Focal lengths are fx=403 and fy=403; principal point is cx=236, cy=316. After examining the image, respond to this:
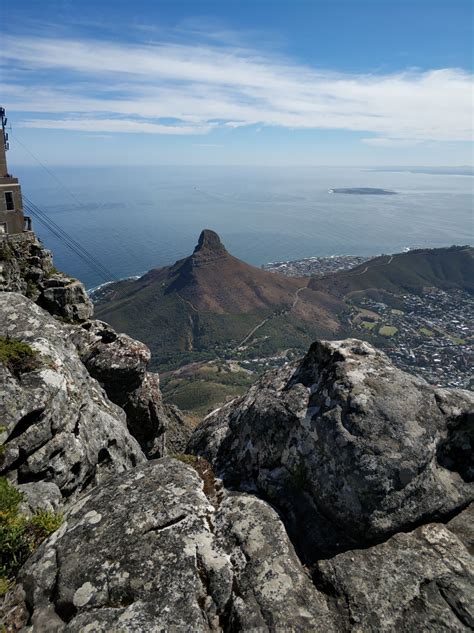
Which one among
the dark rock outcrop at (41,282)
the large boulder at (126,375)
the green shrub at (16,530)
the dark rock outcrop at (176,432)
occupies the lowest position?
the dark rock outcrop at (176,432)

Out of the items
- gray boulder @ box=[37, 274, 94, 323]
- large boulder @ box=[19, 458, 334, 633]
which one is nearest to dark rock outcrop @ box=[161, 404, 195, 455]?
gray boulder @ box=[37, 274, 94, 323]

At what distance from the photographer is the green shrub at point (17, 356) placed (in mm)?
9883

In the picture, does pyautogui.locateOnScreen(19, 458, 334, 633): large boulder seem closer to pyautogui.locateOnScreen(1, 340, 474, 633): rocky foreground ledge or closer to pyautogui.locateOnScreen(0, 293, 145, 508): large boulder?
pyautogui.locateOnScreen(1, 340, 474, 633): rocky foreground ledge

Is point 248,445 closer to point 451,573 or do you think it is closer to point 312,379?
point 312,379

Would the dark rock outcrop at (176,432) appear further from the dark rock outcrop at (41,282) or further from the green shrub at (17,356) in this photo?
the green shrub at (17,356)

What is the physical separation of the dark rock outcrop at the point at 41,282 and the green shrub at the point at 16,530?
45.1ft

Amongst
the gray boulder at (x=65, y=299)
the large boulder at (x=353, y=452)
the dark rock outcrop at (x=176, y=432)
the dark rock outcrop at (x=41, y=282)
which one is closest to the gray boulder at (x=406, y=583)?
the large boulder at (x=353, y=452)

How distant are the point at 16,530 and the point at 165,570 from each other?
292 cm

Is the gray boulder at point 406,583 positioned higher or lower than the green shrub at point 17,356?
lower

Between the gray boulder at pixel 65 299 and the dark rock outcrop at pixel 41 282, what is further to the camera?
the gray boulder at pixel 65 299

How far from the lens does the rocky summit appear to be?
6.08 m

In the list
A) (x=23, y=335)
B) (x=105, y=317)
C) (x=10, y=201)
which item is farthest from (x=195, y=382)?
(x=23, y=335)

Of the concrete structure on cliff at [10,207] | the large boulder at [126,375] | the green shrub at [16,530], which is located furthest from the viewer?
the concrete structure on cliff at [10,207]

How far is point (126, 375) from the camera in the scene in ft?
62.4
